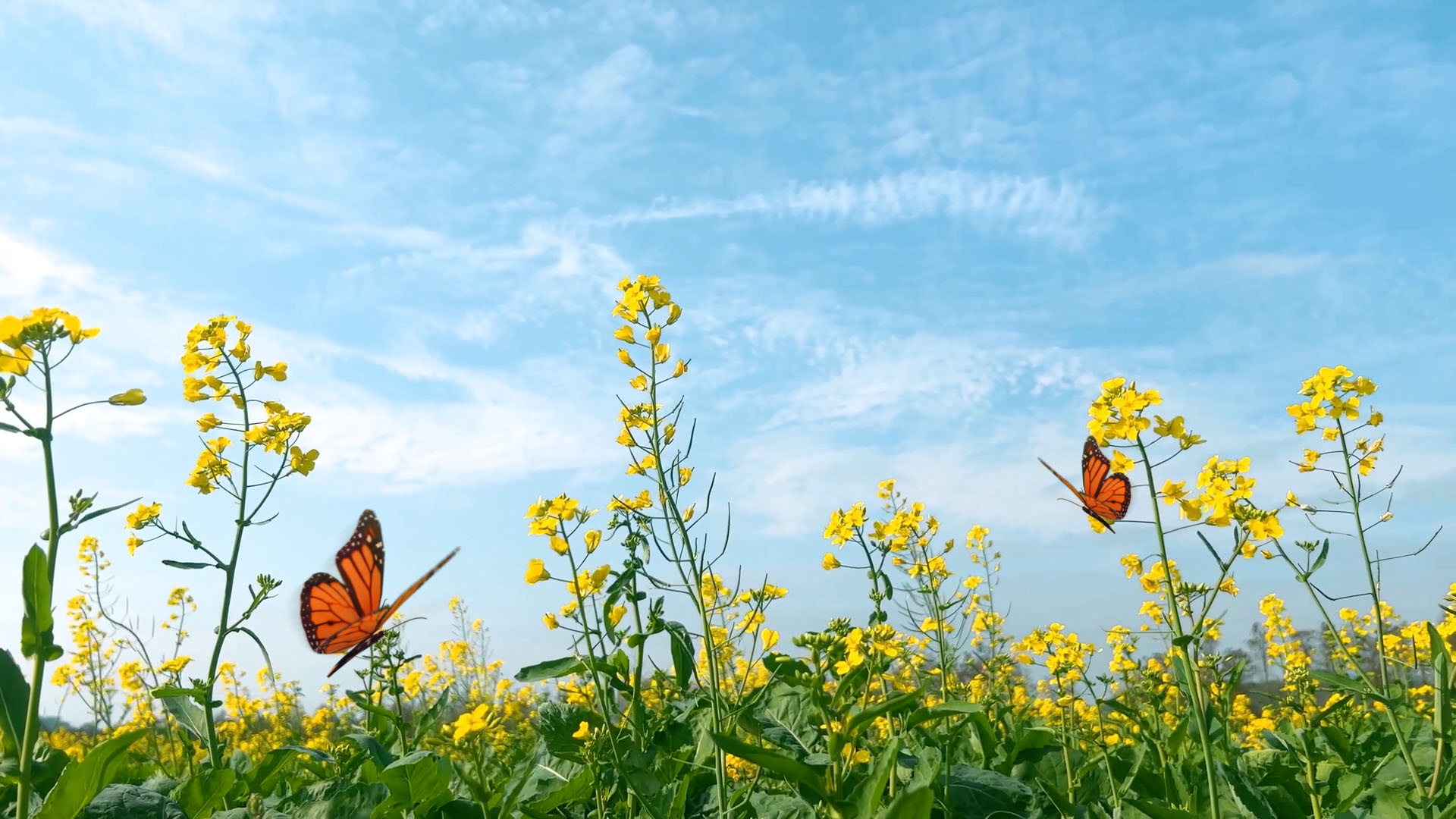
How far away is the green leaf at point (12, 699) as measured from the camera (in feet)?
7.57

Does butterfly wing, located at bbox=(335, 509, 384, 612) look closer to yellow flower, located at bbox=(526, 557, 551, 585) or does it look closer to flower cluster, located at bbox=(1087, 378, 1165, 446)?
yellow flower, located at bbox=(526, 557, 551, 585)

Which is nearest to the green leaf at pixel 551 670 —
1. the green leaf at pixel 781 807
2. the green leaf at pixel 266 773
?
the green leaf at pixel 781 807

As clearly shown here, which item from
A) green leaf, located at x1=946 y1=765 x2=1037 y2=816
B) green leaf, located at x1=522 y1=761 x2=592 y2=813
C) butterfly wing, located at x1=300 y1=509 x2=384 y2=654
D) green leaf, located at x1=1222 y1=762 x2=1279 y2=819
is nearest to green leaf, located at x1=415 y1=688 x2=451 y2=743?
green leaf, located at x1=522 y1=761 x2=592 y2=813

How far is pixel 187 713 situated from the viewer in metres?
3.37

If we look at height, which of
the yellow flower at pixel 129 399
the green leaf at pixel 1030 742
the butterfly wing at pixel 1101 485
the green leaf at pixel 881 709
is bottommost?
the green leaf at pixel 1030 742

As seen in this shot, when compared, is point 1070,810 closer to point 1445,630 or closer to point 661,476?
point 661,476

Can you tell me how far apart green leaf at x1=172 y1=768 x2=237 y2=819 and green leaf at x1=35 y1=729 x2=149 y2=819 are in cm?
42

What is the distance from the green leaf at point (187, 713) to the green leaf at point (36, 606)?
54.0 inches

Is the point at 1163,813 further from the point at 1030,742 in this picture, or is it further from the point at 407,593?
the point at 407,593

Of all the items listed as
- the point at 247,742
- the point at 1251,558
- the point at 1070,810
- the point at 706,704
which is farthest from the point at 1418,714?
the point at 247,742

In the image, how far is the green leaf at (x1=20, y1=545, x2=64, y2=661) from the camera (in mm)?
2057

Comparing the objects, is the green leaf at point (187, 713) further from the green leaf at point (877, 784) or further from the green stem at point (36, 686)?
the green leaf at point (877, 784)

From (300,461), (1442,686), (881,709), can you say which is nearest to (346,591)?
(300,461)

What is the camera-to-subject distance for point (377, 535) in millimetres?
6262
